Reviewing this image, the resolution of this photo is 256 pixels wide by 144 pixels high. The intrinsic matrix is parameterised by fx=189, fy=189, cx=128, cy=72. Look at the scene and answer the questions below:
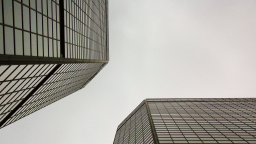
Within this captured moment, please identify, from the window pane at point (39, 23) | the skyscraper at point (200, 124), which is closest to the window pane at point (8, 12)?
the window pane at point (39, 23)

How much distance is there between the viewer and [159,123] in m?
35.9

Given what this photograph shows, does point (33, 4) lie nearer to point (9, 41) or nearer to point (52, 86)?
point (9, 41)

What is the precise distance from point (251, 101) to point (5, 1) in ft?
195

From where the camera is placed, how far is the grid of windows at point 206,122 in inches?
1147

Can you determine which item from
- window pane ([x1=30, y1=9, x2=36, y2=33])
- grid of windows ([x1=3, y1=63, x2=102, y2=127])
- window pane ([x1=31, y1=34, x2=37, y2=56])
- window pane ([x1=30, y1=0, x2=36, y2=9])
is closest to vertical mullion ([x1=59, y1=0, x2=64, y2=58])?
grid of windows ([x1=3, y1=63, x2=102, y2=127])

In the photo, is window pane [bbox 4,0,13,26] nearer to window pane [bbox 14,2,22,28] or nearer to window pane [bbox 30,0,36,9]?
window pane [bbox 14,2,22,28]

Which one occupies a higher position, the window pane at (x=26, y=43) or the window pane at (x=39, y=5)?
the window pane at (x=39, y=5)

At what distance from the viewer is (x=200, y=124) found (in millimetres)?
35094

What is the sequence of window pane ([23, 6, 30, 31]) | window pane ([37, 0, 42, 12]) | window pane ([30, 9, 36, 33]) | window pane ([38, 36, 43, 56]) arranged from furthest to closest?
window pane ([38, 36, 43, 56]), window pane ([37, 0, 42, 12]), window pane ([30, 9, 36, 33]), window pane ([23, 6, 30, 31])

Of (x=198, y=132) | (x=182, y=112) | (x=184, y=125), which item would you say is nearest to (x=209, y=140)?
(x=198, y=132)

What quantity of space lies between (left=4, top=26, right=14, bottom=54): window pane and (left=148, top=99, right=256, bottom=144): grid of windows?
22.6m

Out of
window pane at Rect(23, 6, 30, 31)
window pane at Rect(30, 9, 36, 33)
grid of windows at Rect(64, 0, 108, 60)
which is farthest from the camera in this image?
grid of windows at Rect(64, 0, 108, 60)

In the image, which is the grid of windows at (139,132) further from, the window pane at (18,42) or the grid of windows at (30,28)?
the window pane at (18,42)

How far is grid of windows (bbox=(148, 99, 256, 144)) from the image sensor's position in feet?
95.6
